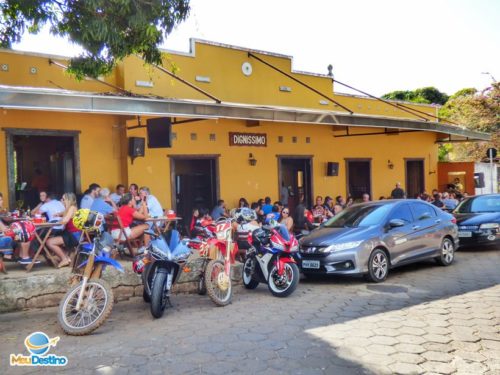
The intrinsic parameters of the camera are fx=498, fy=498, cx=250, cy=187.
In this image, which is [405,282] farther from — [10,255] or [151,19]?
[10,255]

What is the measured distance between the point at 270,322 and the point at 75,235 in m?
3.74

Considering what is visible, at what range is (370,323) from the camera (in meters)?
6.12

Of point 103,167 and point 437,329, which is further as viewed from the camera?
point 103,167

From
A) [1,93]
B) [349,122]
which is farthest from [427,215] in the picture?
[1,93]

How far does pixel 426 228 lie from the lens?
9.76 metres

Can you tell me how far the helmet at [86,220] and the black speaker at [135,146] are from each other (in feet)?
17.6

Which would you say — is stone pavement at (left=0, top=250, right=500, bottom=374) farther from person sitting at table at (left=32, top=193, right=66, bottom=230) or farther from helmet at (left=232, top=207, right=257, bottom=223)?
person sitting at table at (left=32, top=193, right=66, bottom=230)

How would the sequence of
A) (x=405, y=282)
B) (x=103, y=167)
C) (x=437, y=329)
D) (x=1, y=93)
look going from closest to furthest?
(x=437, y=329) < (x=1, y=93) < (x=405, y=282) < (x=103, y=167)

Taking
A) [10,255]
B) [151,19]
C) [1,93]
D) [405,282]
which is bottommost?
[405,282]

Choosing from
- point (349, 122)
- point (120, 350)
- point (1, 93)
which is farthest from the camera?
point (349, 122)

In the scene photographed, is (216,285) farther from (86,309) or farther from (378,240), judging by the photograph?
(378,240)

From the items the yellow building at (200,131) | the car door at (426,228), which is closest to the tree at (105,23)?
the yellow building at (200,131)

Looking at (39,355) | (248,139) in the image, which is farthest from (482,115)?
(39,355)

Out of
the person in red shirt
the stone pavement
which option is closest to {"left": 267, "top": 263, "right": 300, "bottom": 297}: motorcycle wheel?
the stone pavement
